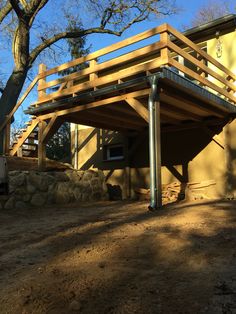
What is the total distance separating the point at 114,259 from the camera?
490 centimetres

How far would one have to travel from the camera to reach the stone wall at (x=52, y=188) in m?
10.3

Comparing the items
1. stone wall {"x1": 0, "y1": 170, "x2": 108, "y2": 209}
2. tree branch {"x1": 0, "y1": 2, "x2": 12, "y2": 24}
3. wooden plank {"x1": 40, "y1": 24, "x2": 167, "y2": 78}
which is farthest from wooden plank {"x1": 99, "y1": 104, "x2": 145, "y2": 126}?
tree branch {"x1": 0, "y1": 2, "x2": 12, "y2": 24}

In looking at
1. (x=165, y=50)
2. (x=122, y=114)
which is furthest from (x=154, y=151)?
(x=122, y=114)

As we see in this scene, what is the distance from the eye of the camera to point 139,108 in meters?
9.48

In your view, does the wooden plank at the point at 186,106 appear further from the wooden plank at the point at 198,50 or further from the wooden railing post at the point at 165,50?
the wooden plank at the point at 198,50

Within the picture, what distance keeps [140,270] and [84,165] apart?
12352 millimetres

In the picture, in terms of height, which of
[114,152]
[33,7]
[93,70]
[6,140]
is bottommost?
[114,152]

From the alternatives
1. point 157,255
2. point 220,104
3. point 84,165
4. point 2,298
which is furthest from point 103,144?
point 2,298

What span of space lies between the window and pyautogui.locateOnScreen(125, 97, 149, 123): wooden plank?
554 centimetres

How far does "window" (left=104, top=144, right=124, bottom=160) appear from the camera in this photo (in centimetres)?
1531

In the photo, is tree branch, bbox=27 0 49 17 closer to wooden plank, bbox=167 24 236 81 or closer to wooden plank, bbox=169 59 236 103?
wooden plank, bbox=167 24 236 81

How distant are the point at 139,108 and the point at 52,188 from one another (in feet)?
11.8

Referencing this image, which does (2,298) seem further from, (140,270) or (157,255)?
(157,255)

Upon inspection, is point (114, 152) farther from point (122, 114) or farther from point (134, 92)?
point (134, 92)
